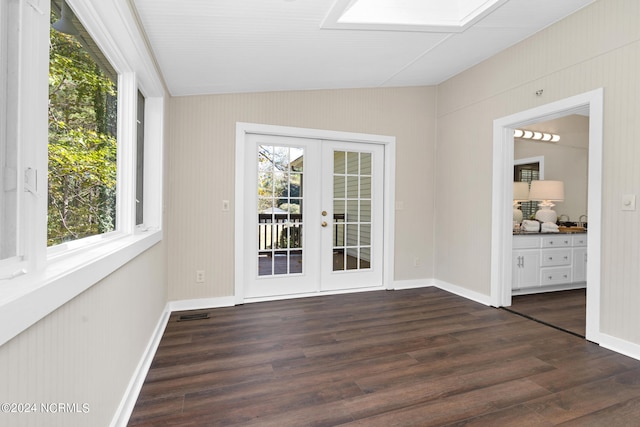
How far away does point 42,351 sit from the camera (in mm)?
913

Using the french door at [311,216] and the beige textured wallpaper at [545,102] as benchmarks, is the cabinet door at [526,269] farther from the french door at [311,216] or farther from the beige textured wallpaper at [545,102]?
the french door at [311,216]

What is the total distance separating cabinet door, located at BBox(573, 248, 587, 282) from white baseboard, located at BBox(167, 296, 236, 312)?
4.47 meters

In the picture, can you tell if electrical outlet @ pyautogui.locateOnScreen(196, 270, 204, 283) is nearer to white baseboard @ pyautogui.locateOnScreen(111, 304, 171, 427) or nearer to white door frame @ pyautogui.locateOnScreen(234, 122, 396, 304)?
white door frame @ pyautogui.locateOnScreen(234, 122, 396, 304)

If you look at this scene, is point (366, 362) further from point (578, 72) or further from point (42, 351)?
point (578, 72)

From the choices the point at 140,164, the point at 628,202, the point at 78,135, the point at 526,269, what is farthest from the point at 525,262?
the point at 78,135

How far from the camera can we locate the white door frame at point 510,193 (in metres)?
2.69

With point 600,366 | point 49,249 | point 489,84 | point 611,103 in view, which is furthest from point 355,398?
point 489,84

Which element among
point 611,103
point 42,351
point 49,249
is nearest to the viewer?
point 42,351

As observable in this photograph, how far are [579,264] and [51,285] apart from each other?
5.59 m

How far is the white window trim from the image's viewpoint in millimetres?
854

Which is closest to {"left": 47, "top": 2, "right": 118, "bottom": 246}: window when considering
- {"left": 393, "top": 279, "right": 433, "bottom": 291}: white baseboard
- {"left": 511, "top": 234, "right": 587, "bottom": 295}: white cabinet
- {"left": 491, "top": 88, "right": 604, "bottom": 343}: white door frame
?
{"left": 393, "top": 279, "right": 433, "bottom": 291}: white baseboard

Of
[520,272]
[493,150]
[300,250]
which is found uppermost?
[493,150]

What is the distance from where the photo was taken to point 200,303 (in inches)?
138

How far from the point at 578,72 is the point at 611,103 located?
422mm
